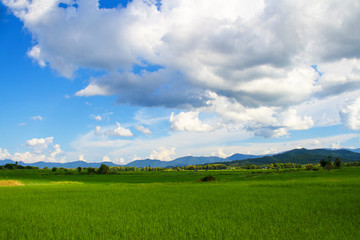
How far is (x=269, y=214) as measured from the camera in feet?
43.6

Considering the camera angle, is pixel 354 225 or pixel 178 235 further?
pixel 354 225

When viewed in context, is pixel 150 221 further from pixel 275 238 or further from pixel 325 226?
pixel 325 226

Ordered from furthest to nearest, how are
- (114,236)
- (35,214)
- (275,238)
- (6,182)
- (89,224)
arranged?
(6,182) → (35,214) → (89,224) → (114,236) → (275,238)

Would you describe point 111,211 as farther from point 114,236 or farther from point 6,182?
point 6,182

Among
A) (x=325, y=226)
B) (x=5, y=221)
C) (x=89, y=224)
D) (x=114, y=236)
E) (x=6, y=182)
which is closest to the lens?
(x=114, y=236)

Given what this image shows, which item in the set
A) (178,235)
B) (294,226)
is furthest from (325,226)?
(178,235)

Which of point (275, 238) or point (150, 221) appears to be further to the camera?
point (150, 221)

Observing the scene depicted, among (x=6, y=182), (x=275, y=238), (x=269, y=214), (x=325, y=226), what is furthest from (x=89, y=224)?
(x=6, y=182)

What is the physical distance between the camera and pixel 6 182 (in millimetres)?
51031

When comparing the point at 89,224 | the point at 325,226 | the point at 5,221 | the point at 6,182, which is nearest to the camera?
the point at 325,226

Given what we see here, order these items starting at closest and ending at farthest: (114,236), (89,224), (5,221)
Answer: (114,236) → (89,224) → (5,221)

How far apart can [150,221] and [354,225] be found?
10097mm

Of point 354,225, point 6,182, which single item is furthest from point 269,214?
point 6,182

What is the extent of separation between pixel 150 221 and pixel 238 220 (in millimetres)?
4847
